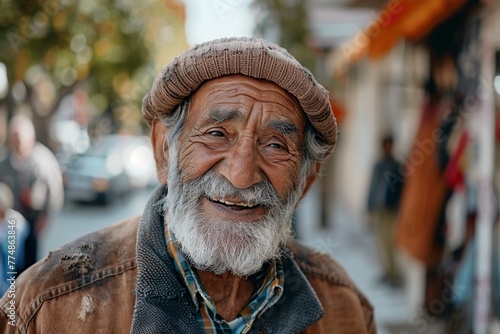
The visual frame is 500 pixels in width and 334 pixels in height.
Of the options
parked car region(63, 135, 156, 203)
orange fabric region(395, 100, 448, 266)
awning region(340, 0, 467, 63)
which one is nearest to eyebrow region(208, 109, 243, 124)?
awning region(340, 0, 467, 63)

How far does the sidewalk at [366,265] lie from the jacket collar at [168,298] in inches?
24.4

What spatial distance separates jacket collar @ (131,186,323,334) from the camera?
1616 mm

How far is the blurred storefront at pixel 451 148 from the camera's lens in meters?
4.38

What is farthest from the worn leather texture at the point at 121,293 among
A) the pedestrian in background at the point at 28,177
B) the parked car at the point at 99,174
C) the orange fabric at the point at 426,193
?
the parked car at the point at 99,174

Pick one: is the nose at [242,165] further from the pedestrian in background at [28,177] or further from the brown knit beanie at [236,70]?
the pedestrian in background at [28,177]

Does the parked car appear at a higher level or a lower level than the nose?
lower

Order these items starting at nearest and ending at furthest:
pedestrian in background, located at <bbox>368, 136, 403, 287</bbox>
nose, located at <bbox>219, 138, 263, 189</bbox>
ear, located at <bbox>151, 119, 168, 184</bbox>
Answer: nose, located at <bbox>219, 138, 263, 189</bbox> → ear, located at <bbox>151, 119, 168, 184</bbox> → pedestrian in background, located at <bbox>368, 136, 403, 287</bbox>

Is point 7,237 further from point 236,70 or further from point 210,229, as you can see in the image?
point 236,70

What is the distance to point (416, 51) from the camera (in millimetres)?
6375

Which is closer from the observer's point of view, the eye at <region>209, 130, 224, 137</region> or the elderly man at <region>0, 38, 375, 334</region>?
the elderly man at <region>0, 38, 375, 334</region>

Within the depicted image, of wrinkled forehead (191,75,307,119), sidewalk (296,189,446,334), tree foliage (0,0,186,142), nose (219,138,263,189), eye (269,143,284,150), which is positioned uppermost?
tree foliage (0,0,186,142)

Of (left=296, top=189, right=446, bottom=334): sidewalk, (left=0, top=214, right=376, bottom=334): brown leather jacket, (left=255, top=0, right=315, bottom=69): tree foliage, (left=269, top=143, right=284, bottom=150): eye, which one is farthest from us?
(left=255, top=0, right=315, bottom=69): tree foliage

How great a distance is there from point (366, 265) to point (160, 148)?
7.06 m

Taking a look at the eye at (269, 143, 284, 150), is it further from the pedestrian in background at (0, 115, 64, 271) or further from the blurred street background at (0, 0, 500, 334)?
the pedestrian in background at (0, 115, 64, 271)
